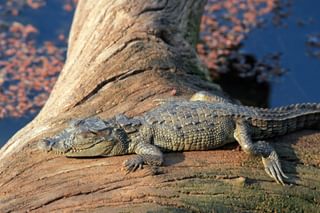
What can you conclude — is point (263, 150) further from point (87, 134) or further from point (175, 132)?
point (87, 134)

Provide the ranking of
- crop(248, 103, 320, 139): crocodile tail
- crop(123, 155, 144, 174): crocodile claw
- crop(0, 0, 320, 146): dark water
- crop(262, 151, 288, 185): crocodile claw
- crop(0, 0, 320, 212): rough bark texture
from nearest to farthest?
crop(0, 0, 320, 212): rough bark texture, crop(123, 155, 144, 174): crocodile claw, crop(262, 151, 288, 185): crocodile claw, crop(248, 103, 320, 139): crocodile tail, crop(0, 0, 320, 146): dark water

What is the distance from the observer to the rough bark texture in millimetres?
3434

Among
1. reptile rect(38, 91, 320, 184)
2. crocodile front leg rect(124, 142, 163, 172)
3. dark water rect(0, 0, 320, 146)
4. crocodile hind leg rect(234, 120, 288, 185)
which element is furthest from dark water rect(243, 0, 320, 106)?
crocodile front leg rect(124, 142, 163, 172)

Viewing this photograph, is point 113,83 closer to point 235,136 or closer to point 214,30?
point 235,136

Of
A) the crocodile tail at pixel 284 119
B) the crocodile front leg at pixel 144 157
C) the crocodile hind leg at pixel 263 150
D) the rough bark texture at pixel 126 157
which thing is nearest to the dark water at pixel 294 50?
the rough bark texture at pixel 126 157

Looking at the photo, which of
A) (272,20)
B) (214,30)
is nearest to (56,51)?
(214,30)

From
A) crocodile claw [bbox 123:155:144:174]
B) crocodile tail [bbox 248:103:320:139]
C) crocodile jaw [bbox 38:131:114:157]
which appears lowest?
crocodile tail [bbox 248:103:320:139]

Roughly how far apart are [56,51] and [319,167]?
441 centimetres

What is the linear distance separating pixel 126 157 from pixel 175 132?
0.33 m

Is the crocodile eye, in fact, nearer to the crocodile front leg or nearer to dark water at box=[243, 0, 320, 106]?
the crocodile front leg

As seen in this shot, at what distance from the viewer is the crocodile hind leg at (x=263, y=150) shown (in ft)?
12.2

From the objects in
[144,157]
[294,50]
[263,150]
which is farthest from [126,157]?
[294,50]

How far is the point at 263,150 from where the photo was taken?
386cm

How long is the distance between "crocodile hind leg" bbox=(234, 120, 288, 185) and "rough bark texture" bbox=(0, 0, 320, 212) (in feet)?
0.17
